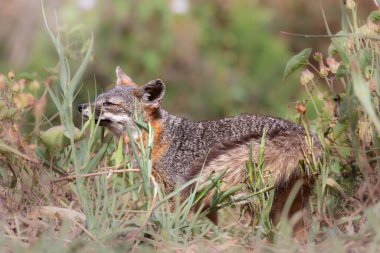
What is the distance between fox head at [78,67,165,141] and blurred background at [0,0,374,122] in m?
6.10

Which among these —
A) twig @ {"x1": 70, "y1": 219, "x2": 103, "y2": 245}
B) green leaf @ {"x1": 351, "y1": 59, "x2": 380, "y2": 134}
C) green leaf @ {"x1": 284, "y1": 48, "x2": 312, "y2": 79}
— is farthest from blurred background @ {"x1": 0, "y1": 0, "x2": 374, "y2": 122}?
green leaf @ {"x1": 351, "y1": 59, "x2": 380, "y2": 134}

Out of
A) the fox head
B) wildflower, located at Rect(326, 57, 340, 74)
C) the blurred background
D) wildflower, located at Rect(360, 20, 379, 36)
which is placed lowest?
the fox head

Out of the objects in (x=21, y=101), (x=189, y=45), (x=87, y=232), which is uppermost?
(x=189, y=45)

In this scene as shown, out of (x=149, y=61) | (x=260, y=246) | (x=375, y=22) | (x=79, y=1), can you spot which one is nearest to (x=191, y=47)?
(x=149, y=61)

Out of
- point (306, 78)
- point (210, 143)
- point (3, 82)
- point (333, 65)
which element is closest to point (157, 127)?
point (210, 143)

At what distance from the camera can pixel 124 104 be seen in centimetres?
625

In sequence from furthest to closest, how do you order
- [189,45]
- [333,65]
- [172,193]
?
[189,45], [333,65], [172,193]

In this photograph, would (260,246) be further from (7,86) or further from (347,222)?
(7,86)

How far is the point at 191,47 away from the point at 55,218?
10.1 m

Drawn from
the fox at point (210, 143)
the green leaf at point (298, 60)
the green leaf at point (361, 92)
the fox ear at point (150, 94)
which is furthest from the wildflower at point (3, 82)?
the green leaf at point (361, 92)

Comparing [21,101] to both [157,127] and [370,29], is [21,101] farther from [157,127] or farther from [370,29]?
[370,29]

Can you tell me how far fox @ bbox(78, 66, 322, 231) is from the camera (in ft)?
17.5

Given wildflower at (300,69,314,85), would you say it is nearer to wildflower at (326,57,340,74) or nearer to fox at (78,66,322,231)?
wildflower at (326,57,340,74)

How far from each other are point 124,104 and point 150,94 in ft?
0.66
